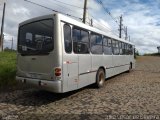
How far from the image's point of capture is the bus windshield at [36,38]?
25.0 ft

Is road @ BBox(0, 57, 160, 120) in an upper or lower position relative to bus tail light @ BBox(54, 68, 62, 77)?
lower

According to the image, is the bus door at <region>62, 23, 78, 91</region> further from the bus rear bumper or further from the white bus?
the bus rear bumper

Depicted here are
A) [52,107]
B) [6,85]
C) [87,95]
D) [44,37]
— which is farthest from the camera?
[6,85]

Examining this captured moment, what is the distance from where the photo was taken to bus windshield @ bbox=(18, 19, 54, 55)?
763cm

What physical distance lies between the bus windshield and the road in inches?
70.2

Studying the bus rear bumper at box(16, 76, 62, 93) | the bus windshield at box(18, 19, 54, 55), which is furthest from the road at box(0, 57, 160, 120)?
the bus windshield at box(18, 19, 54, 55)

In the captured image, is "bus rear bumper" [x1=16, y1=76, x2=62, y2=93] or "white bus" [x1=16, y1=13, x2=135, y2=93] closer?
"bus rear bumper" [x1=16, y1=76, x2=62, y2=93]

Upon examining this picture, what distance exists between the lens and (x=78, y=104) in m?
7.60

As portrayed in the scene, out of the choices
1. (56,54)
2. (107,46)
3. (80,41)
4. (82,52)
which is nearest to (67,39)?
(56,54)

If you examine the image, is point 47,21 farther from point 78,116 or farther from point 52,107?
point 78,116

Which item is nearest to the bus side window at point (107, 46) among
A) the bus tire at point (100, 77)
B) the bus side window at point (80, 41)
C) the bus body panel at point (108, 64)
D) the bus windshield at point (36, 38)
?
the bus body panel at point (108, 64)

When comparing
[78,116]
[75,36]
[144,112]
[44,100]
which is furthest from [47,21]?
[144,112]

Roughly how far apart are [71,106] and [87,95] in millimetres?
1813

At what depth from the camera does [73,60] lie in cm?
805
